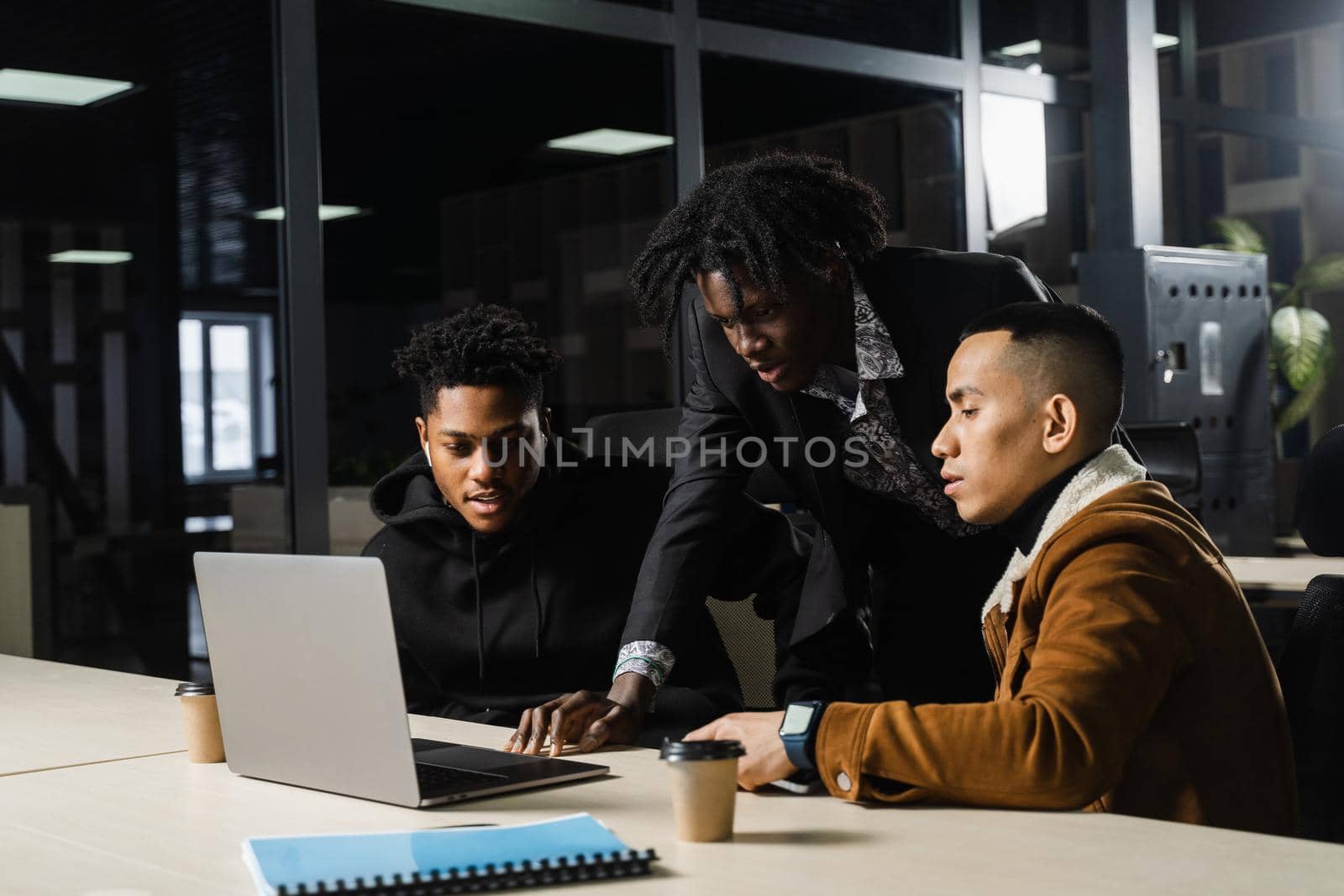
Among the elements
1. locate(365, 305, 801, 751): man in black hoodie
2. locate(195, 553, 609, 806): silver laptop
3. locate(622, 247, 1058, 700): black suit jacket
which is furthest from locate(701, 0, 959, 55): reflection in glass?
locate(195, 553, 609, 806): silver laptop

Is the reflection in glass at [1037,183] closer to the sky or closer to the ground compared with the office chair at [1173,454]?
closer to the sky

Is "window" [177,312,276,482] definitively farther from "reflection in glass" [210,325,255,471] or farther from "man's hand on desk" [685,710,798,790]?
"man's hand on desk" [685,710,798,790]

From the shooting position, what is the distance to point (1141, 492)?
1398 mm

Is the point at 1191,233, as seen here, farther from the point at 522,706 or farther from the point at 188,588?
the point at 522,706

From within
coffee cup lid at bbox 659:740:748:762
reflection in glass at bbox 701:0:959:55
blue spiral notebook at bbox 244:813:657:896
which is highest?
reflection in glass at bbox 701:0:959:55

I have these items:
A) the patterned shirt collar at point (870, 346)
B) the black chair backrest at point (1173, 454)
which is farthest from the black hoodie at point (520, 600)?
the black chair backrest at point (1173, 454)

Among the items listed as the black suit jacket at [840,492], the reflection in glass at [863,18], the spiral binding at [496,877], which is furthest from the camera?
the reflection in glass at [863,18]

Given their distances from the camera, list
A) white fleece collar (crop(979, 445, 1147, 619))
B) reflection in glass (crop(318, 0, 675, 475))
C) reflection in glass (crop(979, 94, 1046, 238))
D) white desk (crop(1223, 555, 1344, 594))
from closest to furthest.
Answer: white fleece collar (crop(979, 445, 1147, 619))
white desk (crop(1223, 555, 1344, 594))
reflection in glass (crop(318, 0, 675, 475))
reflection in glass (crop(979, 94, 1046, 238))

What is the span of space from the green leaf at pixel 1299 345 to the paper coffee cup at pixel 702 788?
6.55 metres

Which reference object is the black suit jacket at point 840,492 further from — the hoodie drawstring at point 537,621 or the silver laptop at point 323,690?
the silver laptop at point 323,690

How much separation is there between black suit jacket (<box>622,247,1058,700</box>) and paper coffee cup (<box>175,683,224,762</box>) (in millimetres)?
564

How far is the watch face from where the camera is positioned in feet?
4.31

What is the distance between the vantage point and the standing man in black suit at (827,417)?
196cm

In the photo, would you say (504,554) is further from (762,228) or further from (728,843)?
(728,843)
